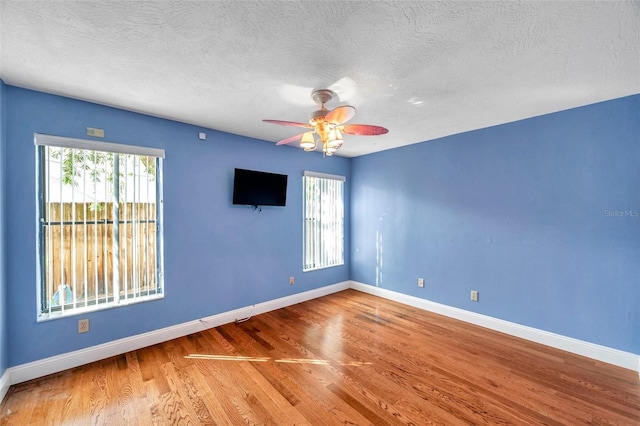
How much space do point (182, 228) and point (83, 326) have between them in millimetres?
1235

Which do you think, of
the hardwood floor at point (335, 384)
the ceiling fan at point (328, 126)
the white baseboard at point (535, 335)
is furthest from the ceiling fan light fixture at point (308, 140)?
the white baseboard at point (535, 335)

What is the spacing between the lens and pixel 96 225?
2527mm

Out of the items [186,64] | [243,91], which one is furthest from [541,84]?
[186,64]

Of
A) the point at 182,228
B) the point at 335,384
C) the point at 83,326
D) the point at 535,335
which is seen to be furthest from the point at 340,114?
the point at 535,335

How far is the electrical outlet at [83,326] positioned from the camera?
2436 mm

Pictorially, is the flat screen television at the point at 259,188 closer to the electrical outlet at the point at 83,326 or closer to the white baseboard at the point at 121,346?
the white baseboard at the point at 121,346

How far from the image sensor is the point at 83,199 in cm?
246

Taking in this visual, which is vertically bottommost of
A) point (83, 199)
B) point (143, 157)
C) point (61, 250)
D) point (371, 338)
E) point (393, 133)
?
point (371, 338)

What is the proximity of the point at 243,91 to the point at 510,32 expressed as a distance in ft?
6.39

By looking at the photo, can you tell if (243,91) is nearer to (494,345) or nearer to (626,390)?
(494,345)

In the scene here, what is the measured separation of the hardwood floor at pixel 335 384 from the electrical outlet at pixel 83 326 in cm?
33

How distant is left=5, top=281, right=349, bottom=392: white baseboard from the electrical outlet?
18 cm

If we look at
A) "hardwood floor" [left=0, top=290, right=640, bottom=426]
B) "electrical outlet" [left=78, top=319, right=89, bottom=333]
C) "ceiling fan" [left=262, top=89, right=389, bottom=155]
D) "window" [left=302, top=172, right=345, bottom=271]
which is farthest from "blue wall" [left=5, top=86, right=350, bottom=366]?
"ceiling fan" [left=262, top=89, right=389, bottom=155]

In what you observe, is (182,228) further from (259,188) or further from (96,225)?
(259,188)
